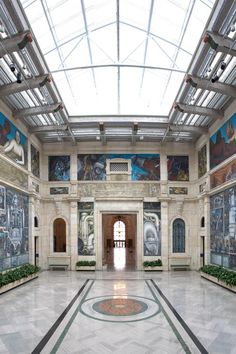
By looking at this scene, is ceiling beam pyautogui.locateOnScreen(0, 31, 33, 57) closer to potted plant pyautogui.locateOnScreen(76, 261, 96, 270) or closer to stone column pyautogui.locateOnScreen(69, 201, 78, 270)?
stone column pyautogui.locateOnScreen(69, 201, 78, 270)

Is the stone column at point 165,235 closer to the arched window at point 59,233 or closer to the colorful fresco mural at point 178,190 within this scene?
the colorful fresco mural at point 178,190

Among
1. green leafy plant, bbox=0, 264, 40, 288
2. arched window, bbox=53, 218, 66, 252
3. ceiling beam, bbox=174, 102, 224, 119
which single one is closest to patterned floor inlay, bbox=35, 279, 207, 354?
green leafy plant, bbox=0, 264, 40, 288

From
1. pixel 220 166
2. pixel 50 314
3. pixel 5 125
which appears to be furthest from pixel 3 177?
pixel 220 166

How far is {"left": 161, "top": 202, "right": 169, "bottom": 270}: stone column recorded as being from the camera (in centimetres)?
2212

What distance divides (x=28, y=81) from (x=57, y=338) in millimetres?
9943

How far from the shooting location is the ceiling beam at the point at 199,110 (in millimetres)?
16109

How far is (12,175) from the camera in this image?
1659 cm

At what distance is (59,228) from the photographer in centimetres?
2953

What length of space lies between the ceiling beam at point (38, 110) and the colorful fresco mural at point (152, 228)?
9878 mm

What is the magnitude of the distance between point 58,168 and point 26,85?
10302mm

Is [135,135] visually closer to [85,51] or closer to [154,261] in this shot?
[85,51]

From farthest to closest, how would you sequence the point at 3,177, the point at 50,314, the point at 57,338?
the point at 3,177
the point at 50,314
the point at 57,338

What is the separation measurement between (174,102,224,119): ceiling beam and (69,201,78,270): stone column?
10.4m

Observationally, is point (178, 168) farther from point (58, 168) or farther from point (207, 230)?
point (58, 168)
